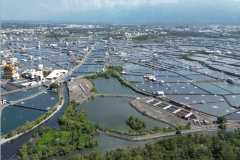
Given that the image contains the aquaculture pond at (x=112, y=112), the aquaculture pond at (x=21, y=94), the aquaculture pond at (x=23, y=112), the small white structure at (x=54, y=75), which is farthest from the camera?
the small white structure at (x=54, y=75)

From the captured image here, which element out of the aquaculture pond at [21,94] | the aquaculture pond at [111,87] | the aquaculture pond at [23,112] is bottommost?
the aquaculture pond at [111,87]

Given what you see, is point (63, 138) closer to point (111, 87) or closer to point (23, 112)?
point (23, 112)

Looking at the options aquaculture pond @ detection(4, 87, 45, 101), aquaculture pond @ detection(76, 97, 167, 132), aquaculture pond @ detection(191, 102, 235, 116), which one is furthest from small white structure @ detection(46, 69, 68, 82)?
aquaculture pond @ detection(191, 102, 235, 116)

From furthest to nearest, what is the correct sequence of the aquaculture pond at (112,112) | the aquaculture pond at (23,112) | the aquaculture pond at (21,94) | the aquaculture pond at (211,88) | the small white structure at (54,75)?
the small white structure at (54,75)
the aquaculture pond at (211,88)
the aquaculture pond at (21,94)
the aquaculture pond at (112,112)
the aquaculture pond at (23,112)

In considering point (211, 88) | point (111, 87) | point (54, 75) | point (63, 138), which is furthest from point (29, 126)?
point (211, 88)

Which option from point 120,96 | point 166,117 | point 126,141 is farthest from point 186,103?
point 126,141

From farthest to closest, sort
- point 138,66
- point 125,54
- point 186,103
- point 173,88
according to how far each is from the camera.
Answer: point 125,54
point 138,66
point 173,88
point 186,103

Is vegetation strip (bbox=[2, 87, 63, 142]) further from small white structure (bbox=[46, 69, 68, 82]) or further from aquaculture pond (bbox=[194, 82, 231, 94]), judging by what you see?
aquaculture pond (bbox=[194, 82, 231, 94])

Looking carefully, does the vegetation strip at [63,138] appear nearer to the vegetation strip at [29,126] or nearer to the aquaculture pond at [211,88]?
the vegetation strip at [29,126]

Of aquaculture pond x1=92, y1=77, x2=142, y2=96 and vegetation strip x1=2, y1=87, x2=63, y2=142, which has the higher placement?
vegetation strip x1=2, y1=87, x2=63, y2=142

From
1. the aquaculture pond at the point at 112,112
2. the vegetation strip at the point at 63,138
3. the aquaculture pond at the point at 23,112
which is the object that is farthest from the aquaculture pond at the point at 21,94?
the vegetation strip at the point at 63,138

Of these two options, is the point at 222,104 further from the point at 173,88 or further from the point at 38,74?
the point at 38,74
